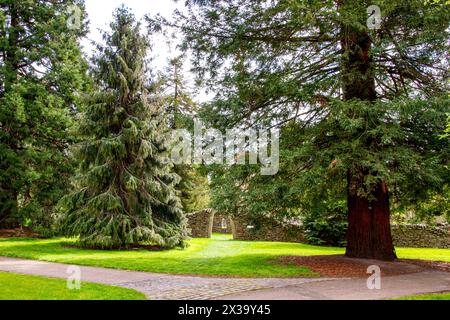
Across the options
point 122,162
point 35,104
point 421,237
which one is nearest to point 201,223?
point 122,162

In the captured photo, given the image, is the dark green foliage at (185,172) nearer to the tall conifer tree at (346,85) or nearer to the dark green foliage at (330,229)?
the dark green foliage at (330,229)

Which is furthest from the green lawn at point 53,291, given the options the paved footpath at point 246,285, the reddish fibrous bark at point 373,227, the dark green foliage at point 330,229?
the dark green foliage at point 330,229

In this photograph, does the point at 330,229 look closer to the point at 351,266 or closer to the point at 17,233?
the point at 351,266

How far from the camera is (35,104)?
19.4 metres

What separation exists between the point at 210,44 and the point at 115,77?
6.27 metres

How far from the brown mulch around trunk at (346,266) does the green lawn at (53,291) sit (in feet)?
16.7

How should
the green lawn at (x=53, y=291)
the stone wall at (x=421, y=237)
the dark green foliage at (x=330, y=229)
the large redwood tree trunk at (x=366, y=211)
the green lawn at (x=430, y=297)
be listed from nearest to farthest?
the green lawn at (x=53, y=291) → the green lawn at (x=430, y=297) → the large redwood tree trunk at (x=366, y=211) → the dark green foliage at (x=330, y=229) → the stone wall at (x=421, y=237)

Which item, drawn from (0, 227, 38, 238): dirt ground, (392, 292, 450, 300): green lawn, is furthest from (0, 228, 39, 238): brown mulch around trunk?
(392, 292, 450, 300): green lawn

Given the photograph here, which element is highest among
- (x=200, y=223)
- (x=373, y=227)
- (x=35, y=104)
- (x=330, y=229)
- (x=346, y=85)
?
(x=35, y=104)

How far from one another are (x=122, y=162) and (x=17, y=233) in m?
7.42

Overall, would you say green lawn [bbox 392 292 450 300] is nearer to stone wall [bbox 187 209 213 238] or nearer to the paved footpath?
the paved footpath

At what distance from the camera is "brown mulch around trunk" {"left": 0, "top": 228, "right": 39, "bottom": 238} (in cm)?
1902

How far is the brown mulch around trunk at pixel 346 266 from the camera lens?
9914 millimetres

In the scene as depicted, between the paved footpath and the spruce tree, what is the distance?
17.6ft
